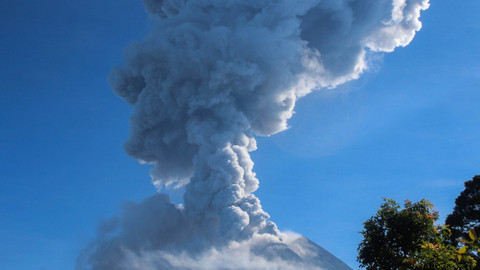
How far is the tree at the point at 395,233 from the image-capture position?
14.0 metres

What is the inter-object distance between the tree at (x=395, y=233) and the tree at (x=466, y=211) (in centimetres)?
1602

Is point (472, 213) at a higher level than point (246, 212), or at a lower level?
lower

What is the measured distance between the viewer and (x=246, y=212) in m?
47.3

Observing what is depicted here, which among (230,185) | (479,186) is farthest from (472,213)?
(230,185)

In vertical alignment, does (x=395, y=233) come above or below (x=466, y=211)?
below

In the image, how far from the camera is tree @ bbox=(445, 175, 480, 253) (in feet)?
92.1

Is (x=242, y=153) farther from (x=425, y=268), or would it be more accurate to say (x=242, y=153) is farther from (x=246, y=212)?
(x=425, y=268)

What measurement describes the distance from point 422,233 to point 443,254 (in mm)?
5922

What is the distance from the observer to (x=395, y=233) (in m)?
14.8

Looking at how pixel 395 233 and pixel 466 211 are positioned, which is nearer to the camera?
pixel 395 233

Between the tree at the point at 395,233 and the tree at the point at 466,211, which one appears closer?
the tree at the point at 395,233

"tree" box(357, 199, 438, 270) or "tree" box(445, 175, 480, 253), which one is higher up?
"tree" box(445, 175, 480, 253)

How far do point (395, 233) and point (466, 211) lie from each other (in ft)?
63.1

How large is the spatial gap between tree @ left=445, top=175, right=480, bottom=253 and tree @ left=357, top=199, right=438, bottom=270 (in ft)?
52.6
